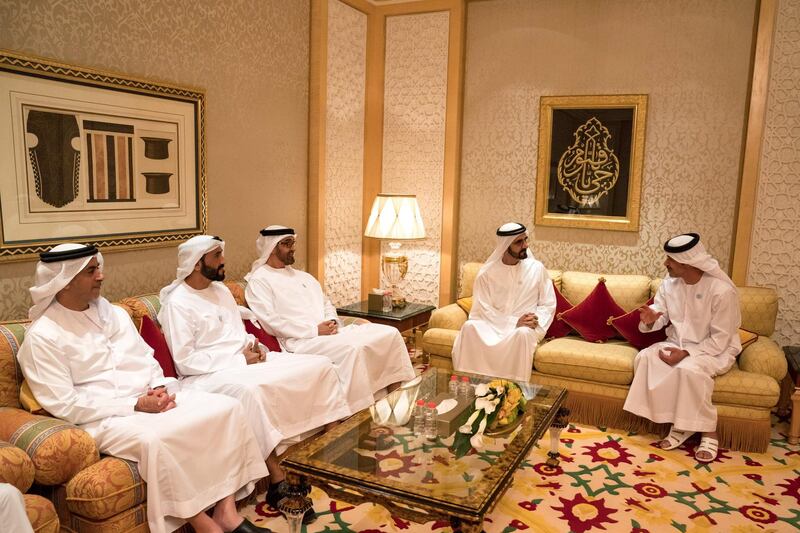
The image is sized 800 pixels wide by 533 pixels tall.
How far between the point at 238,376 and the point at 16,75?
1.87 m

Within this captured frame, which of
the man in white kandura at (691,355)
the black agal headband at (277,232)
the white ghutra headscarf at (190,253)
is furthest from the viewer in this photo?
the black agal headband at (277,232)

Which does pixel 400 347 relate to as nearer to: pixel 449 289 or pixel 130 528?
pixel 449 289

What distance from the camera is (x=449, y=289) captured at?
19.8 feet

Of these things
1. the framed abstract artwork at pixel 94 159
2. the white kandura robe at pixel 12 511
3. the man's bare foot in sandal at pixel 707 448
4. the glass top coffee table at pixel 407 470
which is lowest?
the man's bare foot in sandal at pixel 707 448

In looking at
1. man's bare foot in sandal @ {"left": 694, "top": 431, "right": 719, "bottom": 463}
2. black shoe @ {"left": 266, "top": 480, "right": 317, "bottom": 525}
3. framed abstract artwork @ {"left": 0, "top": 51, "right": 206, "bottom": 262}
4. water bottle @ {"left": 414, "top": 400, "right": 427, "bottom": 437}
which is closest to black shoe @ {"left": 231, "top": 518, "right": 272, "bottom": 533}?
black shoe @ {"left": 266, "top": 480, "right": 317, "bottom": 525}

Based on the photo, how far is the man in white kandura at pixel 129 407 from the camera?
2.71 meters

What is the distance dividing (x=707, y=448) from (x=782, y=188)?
6.71 feet

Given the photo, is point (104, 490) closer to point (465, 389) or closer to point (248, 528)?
point (248, 528)

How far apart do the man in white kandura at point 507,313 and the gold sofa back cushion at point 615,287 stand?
27cm

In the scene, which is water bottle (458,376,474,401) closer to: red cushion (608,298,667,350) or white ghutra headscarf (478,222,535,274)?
white ghutra headscarf (478,222,535,274)

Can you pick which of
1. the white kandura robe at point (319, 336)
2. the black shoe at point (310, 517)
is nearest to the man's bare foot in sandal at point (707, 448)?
the white kandura robe at point (319, 336)

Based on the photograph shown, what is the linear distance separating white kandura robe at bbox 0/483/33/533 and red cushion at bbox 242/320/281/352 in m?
1.96

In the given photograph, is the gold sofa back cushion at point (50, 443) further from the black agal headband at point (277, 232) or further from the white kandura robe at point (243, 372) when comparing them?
the black agal headband at point (277, 232)

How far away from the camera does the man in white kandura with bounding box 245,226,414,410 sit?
13.7 feet
